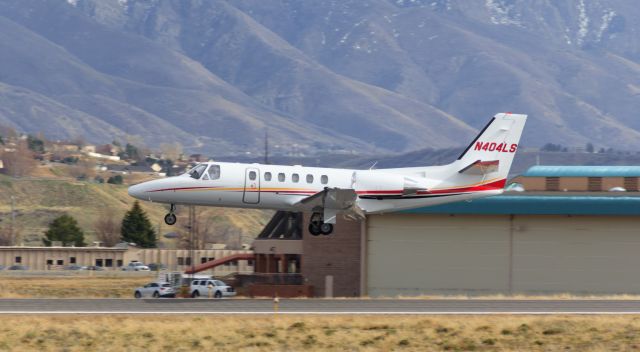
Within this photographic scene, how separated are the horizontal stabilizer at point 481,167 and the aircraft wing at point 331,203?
608 centimetres

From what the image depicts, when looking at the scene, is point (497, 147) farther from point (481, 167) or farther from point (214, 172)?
point (214, 172)

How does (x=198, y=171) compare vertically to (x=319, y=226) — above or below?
above

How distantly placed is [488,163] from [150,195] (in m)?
16.7

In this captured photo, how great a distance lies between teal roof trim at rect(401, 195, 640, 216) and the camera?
250ft

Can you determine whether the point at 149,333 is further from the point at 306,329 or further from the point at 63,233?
the point at 63,233

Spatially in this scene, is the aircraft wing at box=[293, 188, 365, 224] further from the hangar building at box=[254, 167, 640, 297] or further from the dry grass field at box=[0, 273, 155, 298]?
the dry grass field at box=[0, 273, 155, 298]

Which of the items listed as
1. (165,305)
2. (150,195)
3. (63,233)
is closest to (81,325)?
(165,305)

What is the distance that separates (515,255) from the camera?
77188 mm

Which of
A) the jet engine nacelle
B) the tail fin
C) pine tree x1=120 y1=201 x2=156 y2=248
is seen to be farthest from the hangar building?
pine tree x1=120 y1=201 x2=156 y2=248

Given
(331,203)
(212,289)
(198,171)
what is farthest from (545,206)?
(198,171)

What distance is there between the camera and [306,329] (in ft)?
159

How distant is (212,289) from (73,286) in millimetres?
28056

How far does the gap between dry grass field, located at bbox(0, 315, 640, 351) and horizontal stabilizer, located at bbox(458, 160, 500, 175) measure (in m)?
13.4

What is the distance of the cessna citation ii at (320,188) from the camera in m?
59.4
